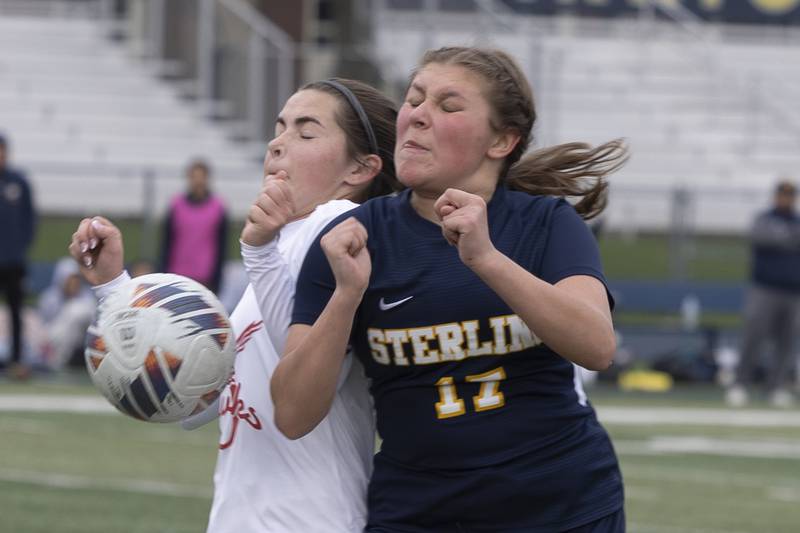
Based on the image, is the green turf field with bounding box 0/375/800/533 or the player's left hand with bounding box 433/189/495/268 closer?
the player's left hand with bounding box 433/189/495/268

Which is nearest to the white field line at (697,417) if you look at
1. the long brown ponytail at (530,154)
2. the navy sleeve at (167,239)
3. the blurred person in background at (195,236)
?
the blurred person in background at (195,236)

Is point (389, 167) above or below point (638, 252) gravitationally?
above

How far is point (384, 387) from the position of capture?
329cm

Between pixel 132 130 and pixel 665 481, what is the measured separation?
15084 mm

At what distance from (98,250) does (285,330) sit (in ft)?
1.79

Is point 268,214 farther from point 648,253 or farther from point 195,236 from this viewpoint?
point 648,253

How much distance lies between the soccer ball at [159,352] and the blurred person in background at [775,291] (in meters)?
12.0

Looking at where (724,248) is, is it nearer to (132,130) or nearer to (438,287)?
(132,130)

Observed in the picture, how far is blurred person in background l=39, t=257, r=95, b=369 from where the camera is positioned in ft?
50.3

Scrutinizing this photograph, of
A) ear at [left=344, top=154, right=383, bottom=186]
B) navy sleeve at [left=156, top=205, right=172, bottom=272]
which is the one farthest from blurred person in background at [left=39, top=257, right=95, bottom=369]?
ear at [left=344, top=154, right=383, bottom=186]

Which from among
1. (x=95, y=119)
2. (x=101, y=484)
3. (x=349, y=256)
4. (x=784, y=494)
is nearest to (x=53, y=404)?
(x=101, y=484)

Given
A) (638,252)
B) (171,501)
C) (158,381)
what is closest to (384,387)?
(158,381)

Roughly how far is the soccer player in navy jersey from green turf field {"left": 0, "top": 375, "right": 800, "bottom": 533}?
4.02 meters

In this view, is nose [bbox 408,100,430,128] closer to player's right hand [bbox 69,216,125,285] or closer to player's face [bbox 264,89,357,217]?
player's face [bbox 264,89,357,217]
